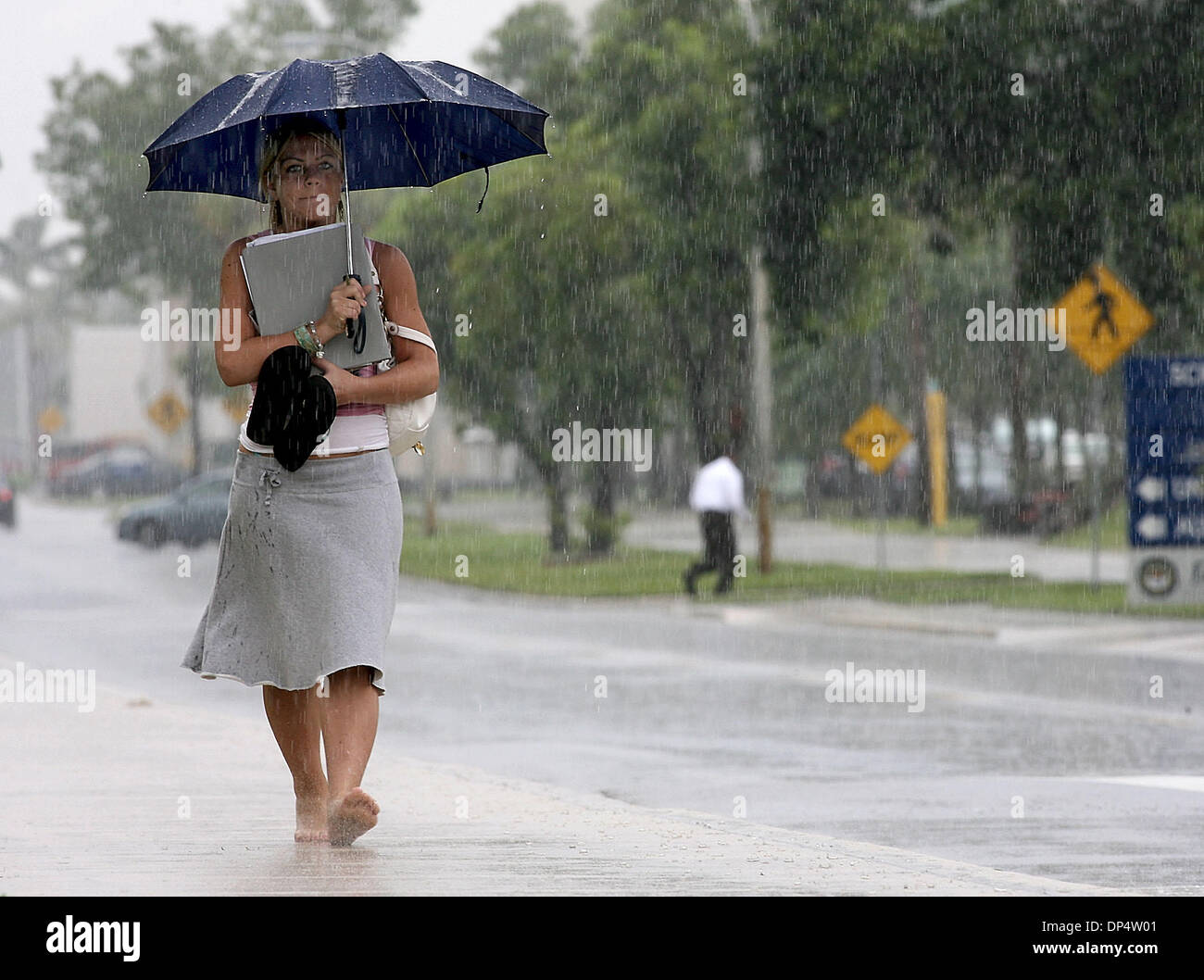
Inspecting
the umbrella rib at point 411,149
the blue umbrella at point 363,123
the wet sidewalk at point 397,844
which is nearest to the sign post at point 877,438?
the wet sidewalk at point 397,844

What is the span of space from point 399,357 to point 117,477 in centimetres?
7043

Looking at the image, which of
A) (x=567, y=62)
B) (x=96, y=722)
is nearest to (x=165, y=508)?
(x=567, y=62)

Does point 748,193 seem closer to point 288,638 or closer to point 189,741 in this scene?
point 189,741

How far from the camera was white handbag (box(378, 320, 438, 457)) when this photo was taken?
6.11 metres

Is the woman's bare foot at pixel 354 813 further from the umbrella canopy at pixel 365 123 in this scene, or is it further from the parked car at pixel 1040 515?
the parked car at pixel 1040 515

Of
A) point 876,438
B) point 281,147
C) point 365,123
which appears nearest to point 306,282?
point 281,147

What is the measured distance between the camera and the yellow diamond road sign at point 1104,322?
66.1ft

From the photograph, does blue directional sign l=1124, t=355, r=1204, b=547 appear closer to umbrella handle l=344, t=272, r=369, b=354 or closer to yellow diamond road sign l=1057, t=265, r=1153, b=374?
yellow diamond road sign l=1057, t=265, r=1153, b=374

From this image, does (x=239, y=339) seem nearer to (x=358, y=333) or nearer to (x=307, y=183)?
(x=358, y=333)

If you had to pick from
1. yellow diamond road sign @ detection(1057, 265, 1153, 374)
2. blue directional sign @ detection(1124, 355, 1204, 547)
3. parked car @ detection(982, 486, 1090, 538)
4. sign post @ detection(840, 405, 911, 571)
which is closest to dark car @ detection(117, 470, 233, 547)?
parked car @ detection(982, 486, 1090, 538)

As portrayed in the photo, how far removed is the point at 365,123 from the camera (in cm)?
668

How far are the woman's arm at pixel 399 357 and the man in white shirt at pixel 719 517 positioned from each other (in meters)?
18.6

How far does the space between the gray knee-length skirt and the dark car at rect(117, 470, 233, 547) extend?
3148 centimetres
